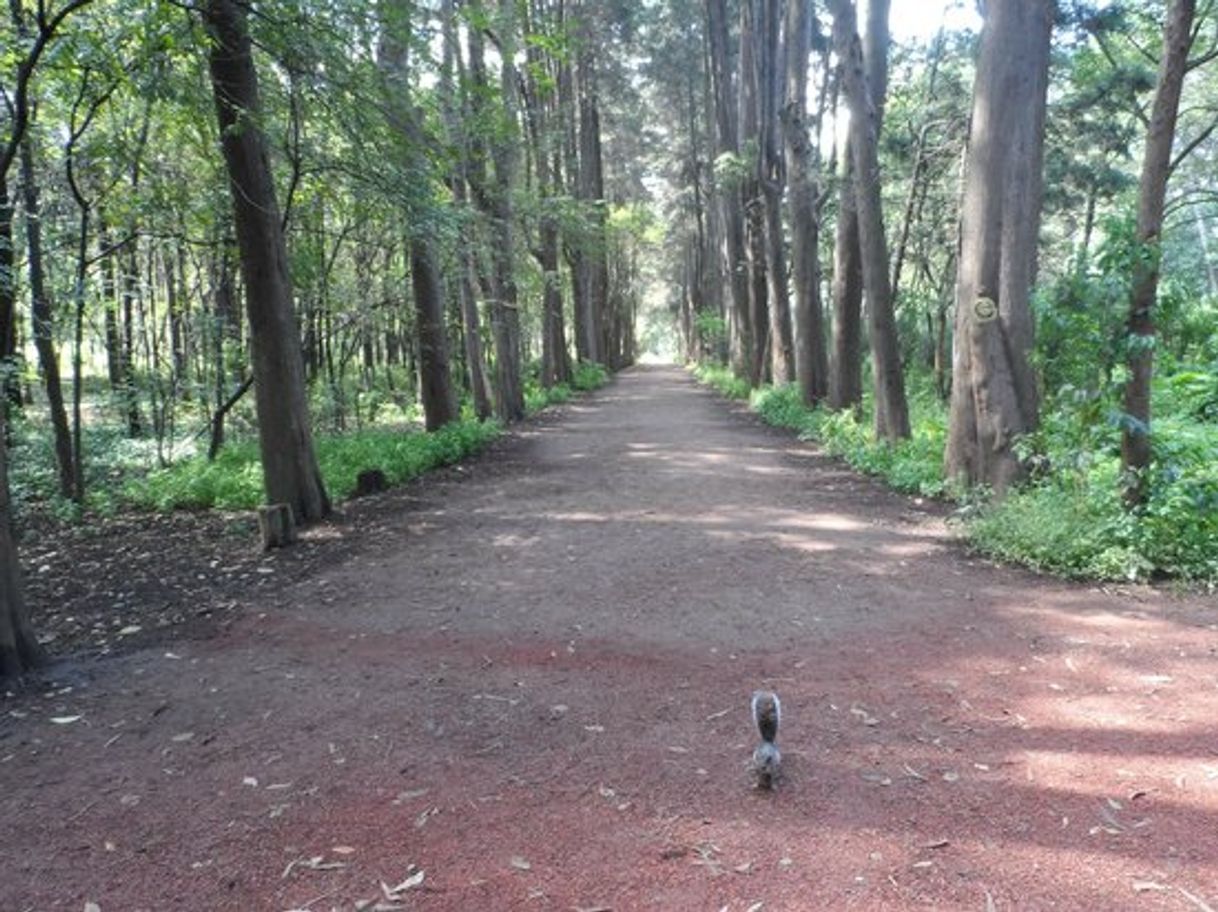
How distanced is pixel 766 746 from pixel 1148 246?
4957 mm

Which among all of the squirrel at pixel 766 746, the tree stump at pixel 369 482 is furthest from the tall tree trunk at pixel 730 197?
the squirrel at pixel 766 746

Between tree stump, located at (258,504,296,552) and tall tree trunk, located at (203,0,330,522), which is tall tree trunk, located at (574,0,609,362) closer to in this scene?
tall tree trunk, located at (203,0,330,522)

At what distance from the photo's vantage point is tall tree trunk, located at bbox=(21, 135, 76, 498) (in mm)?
9867

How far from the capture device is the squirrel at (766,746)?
3.35 metres

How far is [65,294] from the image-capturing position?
34.0 ft

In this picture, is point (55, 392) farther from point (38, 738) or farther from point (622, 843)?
point (622, 843)

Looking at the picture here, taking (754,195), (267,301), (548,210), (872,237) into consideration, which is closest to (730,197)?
(754,195)

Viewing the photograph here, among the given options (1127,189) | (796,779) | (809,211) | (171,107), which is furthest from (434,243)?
(1127,189)

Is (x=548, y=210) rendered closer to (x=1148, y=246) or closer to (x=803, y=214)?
(x=803, y=214)

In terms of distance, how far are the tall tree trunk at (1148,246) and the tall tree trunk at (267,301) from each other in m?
7.56

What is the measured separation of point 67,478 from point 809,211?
43.8ft

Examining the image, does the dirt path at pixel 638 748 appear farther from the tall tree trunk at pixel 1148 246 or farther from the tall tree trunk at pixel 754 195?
the tall tree trunk at pixel 754 195

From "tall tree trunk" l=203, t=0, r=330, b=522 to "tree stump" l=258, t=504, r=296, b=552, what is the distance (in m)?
0.67

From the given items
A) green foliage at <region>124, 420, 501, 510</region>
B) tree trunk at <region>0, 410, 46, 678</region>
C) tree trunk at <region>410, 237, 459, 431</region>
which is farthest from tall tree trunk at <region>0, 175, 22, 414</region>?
tree trunk at <region>410, 237, 459, 431</region>
